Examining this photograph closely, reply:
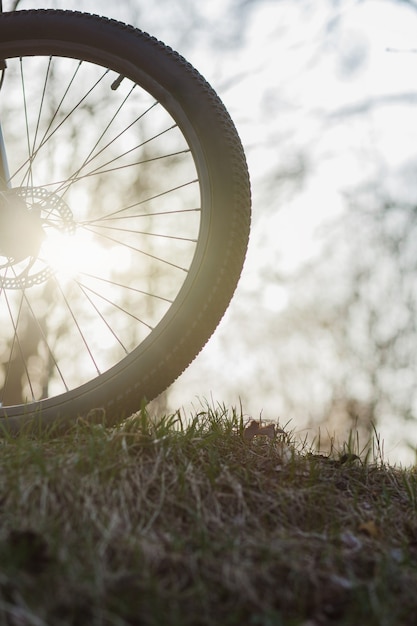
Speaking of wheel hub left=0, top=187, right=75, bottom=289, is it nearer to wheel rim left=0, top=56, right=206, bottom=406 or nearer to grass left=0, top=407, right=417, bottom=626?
grass left=0, top=407, right=417, bottom=626

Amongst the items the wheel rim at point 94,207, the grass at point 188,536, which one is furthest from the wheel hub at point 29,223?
the wheel rim at point 94,207

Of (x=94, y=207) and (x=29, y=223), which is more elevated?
(x=94, y=207)

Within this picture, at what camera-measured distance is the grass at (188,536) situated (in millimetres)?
937

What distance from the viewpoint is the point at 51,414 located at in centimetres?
182

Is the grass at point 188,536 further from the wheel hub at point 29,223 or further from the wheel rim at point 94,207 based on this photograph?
the wheel rim at point 94,207

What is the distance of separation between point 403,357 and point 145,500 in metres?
5.49

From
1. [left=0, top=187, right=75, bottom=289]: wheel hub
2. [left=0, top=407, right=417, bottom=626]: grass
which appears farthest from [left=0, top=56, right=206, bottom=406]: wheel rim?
[left=0, top=407, right=417, bottom=626]: grass

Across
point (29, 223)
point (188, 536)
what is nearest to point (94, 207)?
point (29, 223)

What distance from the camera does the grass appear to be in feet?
3.07

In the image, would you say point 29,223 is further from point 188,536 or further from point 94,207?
point 94,207

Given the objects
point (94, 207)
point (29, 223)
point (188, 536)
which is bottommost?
point (188, 536)

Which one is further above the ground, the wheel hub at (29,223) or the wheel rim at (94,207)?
the wheel rim at (94,207)

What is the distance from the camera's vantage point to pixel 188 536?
1.17m

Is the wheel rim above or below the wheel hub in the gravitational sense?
above
